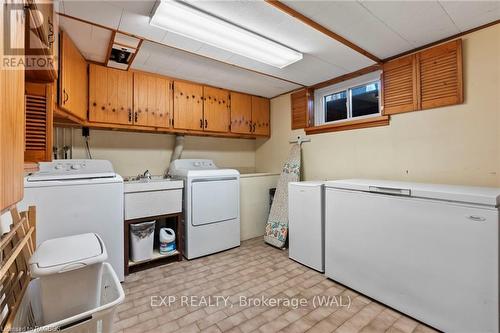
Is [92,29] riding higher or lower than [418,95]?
higher

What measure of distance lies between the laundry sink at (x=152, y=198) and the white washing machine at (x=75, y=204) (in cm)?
18

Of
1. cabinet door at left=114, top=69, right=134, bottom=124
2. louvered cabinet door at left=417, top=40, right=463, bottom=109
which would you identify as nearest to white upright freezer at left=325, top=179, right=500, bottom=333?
louvered cabinet door at left=417, top=40, right=463, bottom=109

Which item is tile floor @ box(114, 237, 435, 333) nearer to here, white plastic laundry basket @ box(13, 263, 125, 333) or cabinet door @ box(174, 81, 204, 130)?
white plastic laundry basket @ box(13, 263, 125, 333)

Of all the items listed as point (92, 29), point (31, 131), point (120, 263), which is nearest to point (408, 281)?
point (120, 263)

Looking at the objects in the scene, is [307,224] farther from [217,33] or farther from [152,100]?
[152,100]

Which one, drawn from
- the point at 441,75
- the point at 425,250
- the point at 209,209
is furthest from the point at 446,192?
the point at 209,209

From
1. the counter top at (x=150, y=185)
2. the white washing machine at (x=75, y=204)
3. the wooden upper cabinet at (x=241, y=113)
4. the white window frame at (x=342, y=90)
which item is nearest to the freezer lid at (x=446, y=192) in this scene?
the white window frame at (x=342, y=90)

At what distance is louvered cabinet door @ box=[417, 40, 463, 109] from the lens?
193cm

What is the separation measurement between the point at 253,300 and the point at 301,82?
2.65 metres

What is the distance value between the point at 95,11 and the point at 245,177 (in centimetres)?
238

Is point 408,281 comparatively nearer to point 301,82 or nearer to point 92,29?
point 301,82

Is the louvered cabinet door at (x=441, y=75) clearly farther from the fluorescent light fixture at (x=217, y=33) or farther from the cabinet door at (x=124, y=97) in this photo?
the cabinet door at (x=124, y=97)

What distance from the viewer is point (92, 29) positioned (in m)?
1.81

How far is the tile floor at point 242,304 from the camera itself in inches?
63.9
